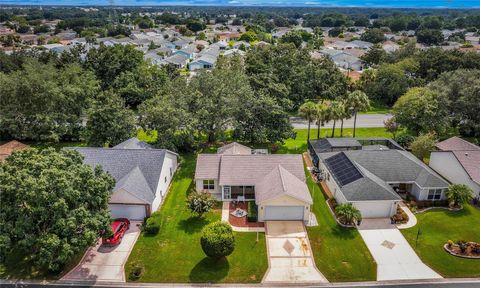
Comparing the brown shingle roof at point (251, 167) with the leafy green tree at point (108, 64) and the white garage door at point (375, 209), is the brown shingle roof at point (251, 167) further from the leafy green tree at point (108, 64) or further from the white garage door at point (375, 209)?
the leafy green tree at point (108, 64)

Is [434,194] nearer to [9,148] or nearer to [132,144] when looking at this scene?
[132,144]

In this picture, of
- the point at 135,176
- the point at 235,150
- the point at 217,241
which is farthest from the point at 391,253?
the point at 135,176

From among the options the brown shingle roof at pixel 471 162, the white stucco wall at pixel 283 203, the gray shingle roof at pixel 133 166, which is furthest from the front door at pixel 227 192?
the brown shingle roof at pixel 471 162

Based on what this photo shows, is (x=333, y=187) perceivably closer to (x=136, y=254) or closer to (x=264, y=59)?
(x=136, y=254)

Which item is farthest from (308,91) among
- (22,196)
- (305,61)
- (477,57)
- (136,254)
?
(22,196)

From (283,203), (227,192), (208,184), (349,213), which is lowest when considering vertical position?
(227,192)

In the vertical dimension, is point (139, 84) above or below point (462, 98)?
below
